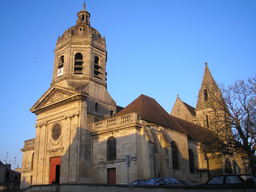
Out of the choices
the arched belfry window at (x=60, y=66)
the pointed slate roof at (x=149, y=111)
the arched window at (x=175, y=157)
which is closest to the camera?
the pointed slate roof at (x=149, y=111)

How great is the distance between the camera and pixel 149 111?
975 inches

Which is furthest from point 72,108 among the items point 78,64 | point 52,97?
point 78,64

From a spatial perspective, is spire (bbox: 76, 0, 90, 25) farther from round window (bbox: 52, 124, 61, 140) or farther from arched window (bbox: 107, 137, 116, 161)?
arched window (bbox: 107, 137, 116, 161)

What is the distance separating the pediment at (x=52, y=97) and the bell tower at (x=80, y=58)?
3.48 ft

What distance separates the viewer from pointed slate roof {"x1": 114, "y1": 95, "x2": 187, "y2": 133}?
23.5 metres

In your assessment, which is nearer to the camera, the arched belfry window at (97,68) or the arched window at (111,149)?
the arched window at (111,149)

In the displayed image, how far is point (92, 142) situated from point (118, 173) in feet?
14.1

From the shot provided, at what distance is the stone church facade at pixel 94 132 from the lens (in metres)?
21.4

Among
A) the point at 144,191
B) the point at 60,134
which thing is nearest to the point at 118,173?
the point at 60,134

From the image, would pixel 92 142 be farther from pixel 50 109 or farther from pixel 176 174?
pixel 176 174

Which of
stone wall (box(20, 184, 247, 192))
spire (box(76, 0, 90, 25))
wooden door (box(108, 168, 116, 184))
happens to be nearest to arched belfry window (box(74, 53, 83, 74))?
spire (box(76, 0, 90, 25))

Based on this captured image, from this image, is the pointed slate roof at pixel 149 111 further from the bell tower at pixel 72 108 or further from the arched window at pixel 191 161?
the arched window at pixel 191 161

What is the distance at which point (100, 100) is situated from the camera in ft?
89.0

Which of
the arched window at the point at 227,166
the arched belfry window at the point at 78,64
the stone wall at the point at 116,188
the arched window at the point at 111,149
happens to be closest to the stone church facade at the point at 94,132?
the arched window at the point at 111,149
